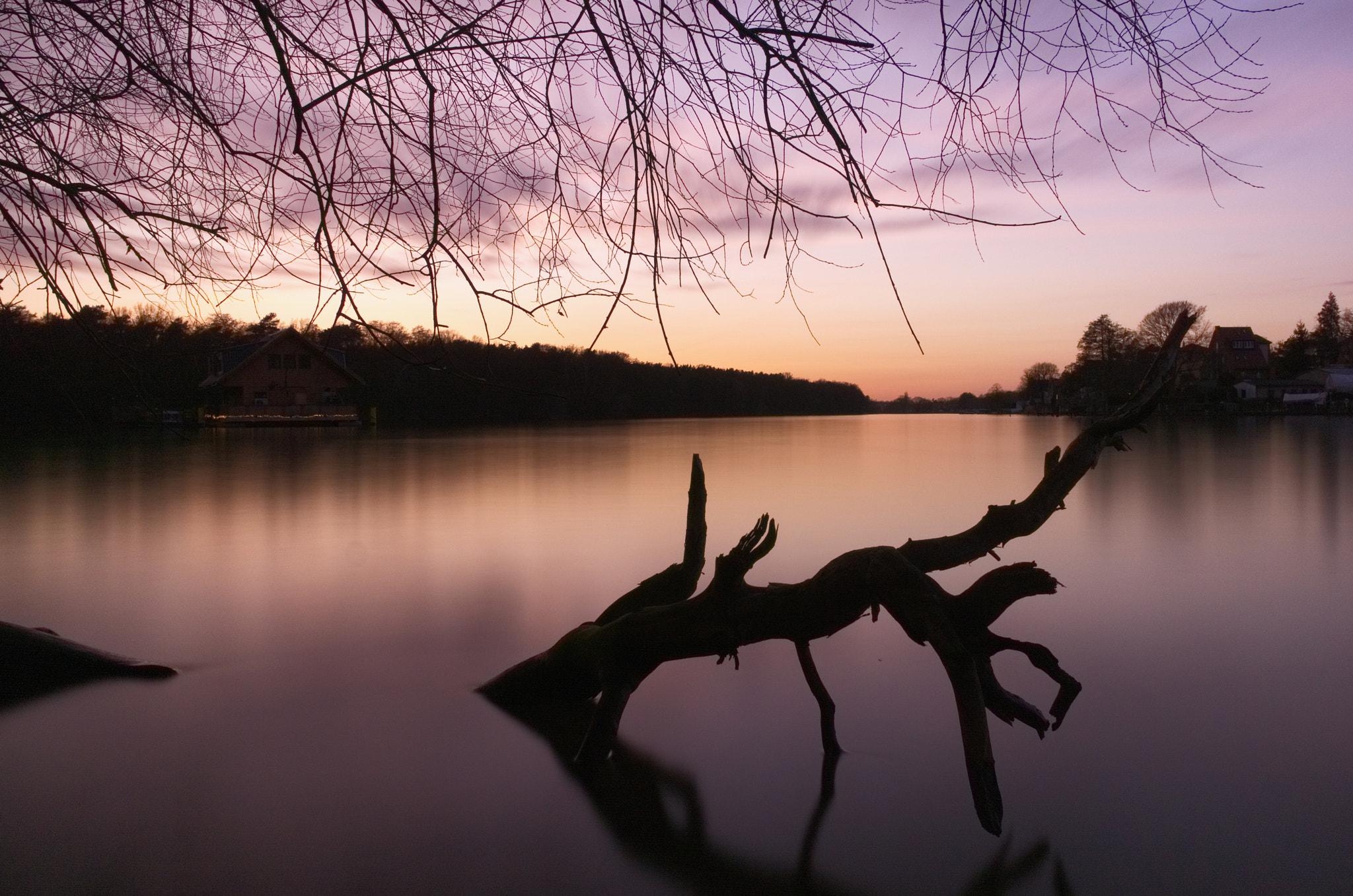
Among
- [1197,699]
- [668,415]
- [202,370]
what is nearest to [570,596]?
[202,370]

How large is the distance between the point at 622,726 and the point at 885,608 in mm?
1567

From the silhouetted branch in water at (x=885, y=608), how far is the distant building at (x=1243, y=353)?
70017 mm

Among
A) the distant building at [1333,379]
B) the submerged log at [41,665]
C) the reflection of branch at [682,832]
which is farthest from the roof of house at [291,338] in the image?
the distant building at [1333,379]

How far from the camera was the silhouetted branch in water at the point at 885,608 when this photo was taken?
276 centimetres

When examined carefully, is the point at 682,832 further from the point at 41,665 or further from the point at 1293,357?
the point at 1293,357

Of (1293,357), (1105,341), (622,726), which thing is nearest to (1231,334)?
(1293,357)

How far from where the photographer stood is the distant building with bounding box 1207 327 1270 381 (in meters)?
64.7

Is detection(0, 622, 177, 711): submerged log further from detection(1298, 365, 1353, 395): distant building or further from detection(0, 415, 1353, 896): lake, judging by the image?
detection(1298, 365, 1353, 395): distant building

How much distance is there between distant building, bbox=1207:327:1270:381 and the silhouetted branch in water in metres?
70.0

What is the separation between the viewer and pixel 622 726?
14.0ft

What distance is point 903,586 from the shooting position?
281 centimetres

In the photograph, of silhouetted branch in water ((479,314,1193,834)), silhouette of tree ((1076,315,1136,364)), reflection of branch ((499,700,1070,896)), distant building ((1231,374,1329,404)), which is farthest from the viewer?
distant building ((1231,374,1329,404))

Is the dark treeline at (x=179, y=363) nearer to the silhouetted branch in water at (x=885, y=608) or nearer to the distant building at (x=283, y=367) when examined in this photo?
the distant building at (x=283, y=367)

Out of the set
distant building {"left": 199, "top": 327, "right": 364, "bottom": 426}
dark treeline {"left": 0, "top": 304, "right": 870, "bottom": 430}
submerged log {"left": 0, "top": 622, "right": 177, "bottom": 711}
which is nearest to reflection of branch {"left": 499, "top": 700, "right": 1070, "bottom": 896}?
dark treeline {"left": 0, "top": 304, "right": 870, "bottom": 430}
